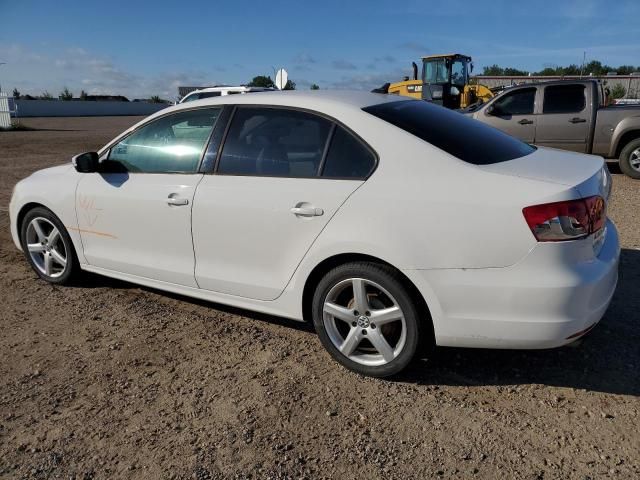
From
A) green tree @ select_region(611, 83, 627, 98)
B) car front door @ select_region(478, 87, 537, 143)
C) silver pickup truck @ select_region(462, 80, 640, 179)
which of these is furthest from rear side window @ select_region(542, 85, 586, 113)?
green tree @ select_region(611, 83, 627, 98)

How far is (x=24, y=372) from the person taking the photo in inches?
131

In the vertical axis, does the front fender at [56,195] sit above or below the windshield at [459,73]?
below

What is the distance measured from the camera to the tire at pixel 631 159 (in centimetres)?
951

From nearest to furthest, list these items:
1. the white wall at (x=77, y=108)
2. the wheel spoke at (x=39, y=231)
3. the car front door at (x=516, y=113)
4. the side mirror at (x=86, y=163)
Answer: the side mirror at (x=86, y=163) < the wheel spoke at (x=39, y=231) < the car front door at (x=516, y=113) < the white wall at (x=77, y=108)

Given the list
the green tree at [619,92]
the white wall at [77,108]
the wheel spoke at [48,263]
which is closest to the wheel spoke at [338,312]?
the wheel spoke at [48,263]

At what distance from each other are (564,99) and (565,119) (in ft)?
1.46

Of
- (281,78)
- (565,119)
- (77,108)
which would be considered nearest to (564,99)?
(565,119)

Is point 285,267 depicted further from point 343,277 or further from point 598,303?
point 598,303

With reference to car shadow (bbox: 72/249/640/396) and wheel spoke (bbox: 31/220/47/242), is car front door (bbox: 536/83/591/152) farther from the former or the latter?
wheel spoke (bbox: 31/220/47/242)

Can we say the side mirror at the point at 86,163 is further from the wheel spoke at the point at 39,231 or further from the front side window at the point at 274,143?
the front side window at the point at 274,143

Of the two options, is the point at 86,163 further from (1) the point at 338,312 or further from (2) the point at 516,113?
(2) the point at 516,113

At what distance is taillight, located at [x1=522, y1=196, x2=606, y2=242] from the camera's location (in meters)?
2.58

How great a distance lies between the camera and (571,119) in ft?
32.8

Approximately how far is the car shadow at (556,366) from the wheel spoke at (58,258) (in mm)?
3135
